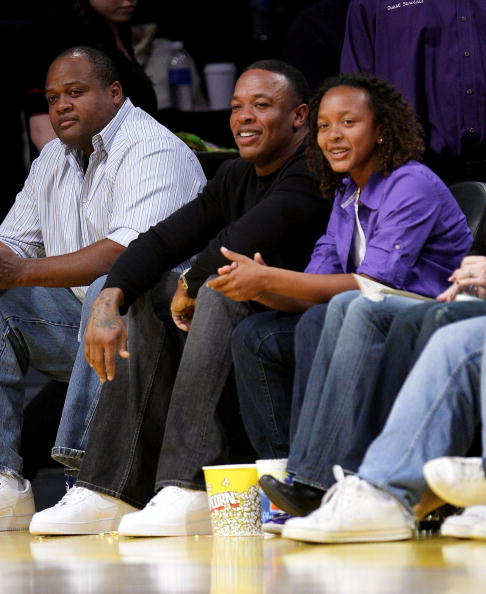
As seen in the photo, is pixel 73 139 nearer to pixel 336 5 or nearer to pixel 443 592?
pixel 336 5

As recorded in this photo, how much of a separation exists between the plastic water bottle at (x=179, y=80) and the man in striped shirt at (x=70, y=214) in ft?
4.55

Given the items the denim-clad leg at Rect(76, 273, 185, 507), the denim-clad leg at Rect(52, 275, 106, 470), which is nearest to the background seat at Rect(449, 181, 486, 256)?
the denim-clad leg at Rect(76, 273, 185, 507)

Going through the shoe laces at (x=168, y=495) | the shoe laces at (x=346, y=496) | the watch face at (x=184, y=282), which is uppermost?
the watch face at (x=184, y=282)

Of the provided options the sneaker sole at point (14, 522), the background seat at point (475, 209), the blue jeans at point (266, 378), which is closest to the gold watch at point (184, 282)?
the blue jeans at point (266, 378)

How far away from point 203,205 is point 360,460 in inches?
43.3

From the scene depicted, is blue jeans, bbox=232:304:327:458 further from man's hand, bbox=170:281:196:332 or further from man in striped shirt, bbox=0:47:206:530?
man in striped shirt, bbox=0:47:206:530

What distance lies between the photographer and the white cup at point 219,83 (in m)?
5.54

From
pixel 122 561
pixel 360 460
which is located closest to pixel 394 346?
pixel 360 460

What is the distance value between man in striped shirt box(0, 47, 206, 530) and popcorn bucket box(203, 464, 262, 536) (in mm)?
853

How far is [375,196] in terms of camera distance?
3.11m

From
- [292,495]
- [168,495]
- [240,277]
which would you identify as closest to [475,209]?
[240,277]

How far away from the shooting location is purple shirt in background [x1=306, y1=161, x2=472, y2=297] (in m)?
2.98

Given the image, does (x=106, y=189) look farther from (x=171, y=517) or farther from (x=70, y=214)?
(x=171, y=517)

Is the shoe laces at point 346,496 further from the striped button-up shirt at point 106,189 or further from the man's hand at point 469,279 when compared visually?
the striped button-up shirt at point 106,189
